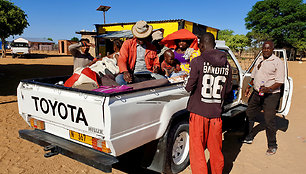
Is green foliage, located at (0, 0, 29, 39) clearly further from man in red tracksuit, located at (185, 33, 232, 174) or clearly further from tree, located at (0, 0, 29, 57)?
man in red tracksuit, located at (185, 33, 232, 174)

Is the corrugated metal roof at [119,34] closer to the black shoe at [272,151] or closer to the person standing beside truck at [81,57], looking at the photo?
the person standing beside truck at [81,57]

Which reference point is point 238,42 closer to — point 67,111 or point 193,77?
point 193,77

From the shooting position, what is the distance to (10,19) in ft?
78.2

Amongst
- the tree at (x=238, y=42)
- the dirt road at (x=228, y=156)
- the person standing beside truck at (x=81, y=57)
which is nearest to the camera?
the dirt road at (x=228, y=156)

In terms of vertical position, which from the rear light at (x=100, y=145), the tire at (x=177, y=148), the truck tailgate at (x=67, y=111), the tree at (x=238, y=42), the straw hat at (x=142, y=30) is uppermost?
the tree at (x=238, y=42)

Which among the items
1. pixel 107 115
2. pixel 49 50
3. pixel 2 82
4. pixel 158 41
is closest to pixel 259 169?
pixel 107 115

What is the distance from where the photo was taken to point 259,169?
335 cm

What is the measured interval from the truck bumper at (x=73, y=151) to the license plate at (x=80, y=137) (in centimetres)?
8

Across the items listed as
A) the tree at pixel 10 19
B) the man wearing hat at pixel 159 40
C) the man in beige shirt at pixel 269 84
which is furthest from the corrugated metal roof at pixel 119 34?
the tree at pixel 10 19

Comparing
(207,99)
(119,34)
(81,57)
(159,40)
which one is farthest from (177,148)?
(119,34)

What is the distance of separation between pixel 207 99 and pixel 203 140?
53 centimetres

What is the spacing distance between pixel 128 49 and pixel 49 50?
1943 inches

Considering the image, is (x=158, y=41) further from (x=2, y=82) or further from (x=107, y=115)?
(x=2, y=82)

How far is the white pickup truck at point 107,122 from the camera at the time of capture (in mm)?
2078
